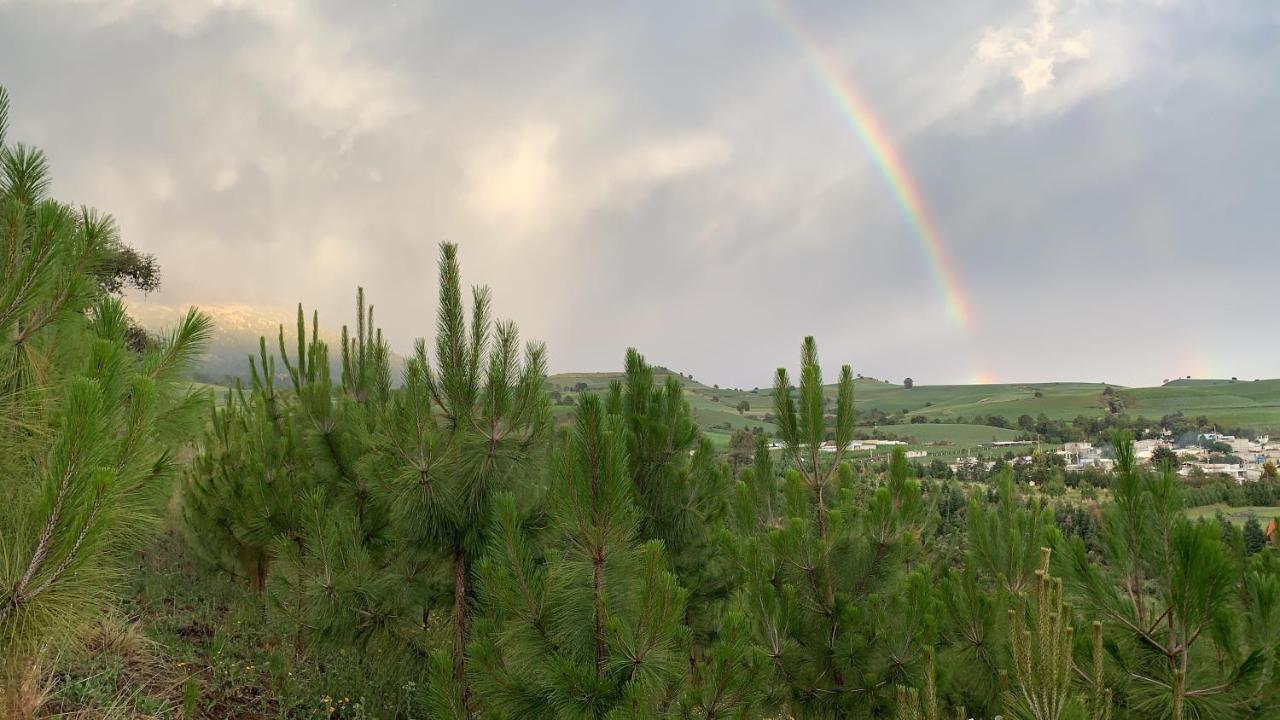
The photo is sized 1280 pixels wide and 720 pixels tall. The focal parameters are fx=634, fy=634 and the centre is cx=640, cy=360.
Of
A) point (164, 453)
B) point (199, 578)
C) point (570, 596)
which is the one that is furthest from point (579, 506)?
point (199, 578)

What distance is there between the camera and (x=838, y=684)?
5.62 meters

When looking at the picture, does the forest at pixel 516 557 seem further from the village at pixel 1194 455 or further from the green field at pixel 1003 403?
the green field at pixel 1003 403

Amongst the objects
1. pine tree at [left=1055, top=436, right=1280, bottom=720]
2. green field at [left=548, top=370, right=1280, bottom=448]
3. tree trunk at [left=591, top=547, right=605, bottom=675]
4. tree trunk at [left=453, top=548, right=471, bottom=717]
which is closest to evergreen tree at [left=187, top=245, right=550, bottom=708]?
tree trunk at [left=453, top=548, right=471, bottom=717]

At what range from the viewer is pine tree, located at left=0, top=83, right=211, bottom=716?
2.22 meters

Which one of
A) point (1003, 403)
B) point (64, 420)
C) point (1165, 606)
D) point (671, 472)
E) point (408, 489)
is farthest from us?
point (1003, 403)

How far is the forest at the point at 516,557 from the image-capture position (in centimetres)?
284

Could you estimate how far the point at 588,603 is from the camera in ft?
12.3

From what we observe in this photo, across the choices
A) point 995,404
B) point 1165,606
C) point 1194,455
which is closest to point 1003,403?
point 995,404

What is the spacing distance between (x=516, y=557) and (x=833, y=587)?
3296mm

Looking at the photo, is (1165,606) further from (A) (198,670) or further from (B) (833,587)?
(A) (198,670)

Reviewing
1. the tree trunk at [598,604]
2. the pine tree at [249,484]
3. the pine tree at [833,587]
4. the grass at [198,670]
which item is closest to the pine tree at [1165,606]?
the pine tree at [833,587]

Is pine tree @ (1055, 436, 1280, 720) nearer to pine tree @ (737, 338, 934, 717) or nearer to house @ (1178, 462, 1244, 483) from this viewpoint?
pine tree @ (737, 338, 934, 717)

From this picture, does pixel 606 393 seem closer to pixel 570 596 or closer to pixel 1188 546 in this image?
pixel 570 596

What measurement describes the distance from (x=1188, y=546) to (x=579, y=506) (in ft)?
9.98
